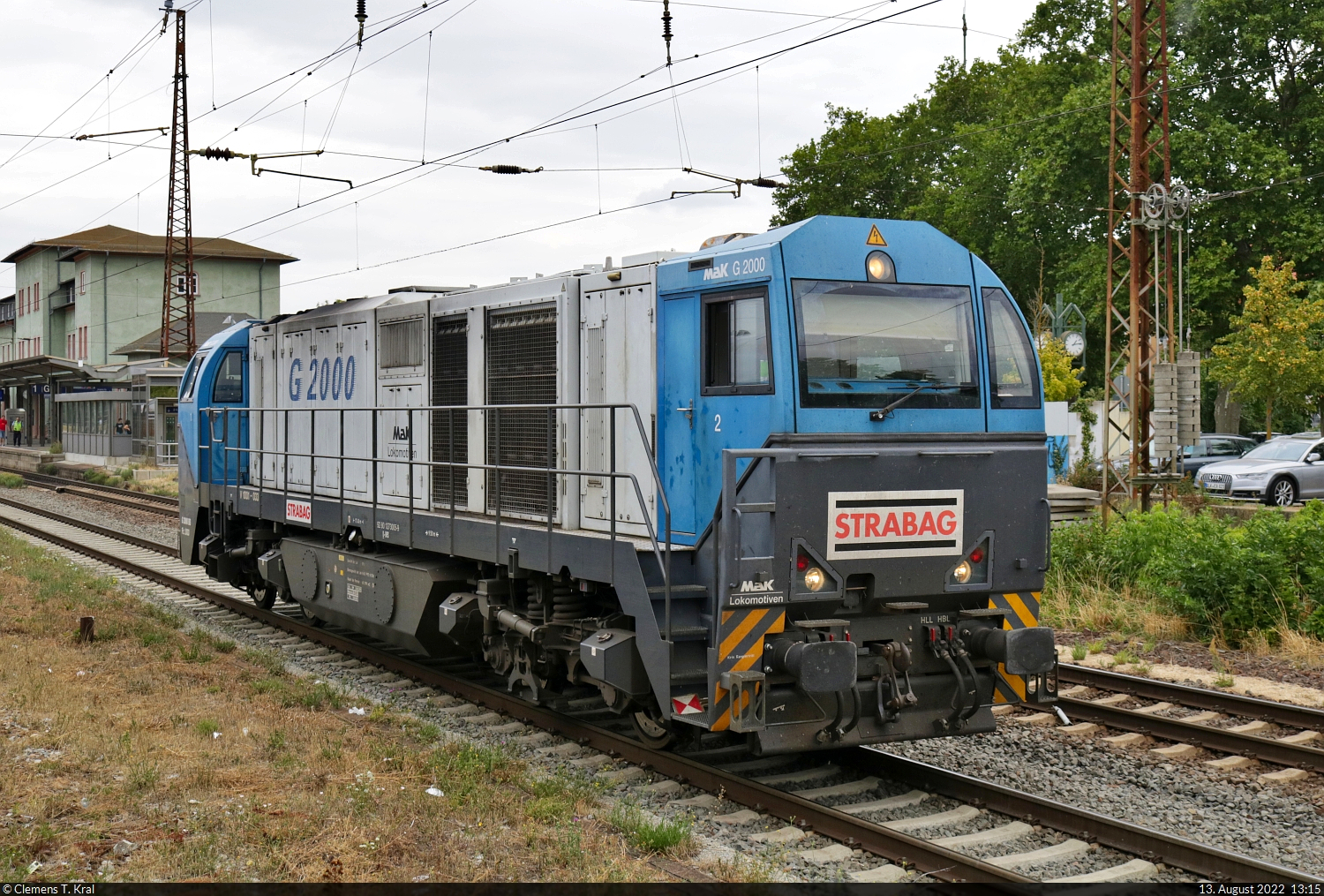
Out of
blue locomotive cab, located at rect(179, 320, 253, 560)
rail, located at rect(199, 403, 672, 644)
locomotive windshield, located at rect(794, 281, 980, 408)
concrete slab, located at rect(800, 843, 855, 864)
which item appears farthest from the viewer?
blue locomotive cab, located at rect(179, 320, 253, 560)

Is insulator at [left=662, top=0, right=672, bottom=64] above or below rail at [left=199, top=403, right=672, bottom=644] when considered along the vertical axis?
above

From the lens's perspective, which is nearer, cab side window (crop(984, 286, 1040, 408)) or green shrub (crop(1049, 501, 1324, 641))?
cab side window (crop(984, 286, 1040, 408))

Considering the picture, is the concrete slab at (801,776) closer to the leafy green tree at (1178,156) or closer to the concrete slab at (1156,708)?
the concrete slab at (1156,708)

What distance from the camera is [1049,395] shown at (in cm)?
3158

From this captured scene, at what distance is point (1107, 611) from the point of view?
510 inches

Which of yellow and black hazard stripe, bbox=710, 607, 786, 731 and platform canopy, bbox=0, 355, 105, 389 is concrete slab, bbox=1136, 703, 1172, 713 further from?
platform canopy, bbox=0, 355, 105, 389

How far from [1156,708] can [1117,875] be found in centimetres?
382

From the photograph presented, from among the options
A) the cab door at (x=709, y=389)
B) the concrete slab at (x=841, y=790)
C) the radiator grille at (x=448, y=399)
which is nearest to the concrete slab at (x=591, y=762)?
the concrete slab at (x=841, y=790)

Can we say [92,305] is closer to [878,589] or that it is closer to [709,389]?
[709,389]

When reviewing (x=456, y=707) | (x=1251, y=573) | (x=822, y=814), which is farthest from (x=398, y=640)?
(x=1251, y=573)

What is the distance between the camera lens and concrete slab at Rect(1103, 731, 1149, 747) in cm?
836

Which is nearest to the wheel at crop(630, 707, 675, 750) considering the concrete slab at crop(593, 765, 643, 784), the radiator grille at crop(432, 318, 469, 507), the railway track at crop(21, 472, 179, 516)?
the concrete slab at crop(593, 765, 643, 784)

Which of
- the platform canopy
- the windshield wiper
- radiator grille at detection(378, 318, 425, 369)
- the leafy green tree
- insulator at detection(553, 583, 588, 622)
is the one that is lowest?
insulator at detection(553, 583, 588, 622)

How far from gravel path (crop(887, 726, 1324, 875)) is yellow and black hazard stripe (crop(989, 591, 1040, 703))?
0.54 metres
